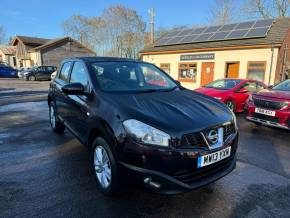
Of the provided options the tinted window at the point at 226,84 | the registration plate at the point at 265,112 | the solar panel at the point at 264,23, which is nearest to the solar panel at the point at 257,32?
the solar panel at the point at 264,23

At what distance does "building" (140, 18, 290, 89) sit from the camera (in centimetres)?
1327

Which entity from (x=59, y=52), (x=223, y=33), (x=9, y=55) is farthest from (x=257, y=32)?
(x=9, y=55)

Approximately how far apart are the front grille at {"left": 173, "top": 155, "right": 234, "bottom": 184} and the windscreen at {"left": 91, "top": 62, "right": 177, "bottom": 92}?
1443mm

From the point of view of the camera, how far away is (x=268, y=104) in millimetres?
5504

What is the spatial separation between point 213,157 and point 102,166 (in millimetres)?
1417

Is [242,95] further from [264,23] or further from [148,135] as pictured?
[264,23]

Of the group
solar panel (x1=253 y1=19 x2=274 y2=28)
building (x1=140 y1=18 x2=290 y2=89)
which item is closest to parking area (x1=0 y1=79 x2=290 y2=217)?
building (x1=140 y1=18 x2=290 y2=89)

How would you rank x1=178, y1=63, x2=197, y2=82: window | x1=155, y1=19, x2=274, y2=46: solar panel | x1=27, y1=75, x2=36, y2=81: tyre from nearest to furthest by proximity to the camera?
1. x1=155, y1=19, x2=274, y2=46: solar panel
2. x1=178, y1=63, x2=197, y2=82: window
3. x1=27, y1=75, x2=36, y2=81: tyre

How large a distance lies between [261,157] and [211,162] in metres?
2.26

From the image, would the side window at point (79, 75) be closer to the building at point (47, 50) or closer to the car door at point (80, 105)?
the car door at point (80, 105)

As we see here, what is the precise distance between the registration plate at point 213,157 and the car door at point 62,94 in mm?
2620

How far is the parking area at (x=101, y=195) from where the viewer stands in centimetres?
254

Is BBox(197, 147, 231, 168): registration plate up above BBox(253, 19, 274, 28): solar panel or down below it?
below

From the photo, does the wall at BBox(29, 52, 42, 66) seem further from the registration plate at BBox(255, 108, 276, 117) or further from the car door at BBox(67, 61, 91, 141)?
the registration plate at BBox(255, 108, 276, 117)
